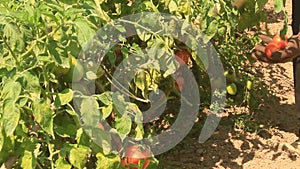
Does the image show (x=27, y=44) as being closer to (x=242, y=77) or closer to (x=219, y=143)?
(x=219, y=143)

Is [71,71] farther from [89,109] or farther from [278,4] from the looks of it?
[278,4]

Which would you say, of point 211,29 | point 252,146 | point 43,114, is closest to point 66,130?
point 43,114

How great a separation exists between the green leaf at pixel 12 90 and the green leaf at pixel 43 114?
0.05 metres

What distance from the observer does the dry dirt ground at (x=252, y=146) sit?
256cm

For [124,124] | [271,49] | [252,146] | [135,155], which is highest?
[124,124]

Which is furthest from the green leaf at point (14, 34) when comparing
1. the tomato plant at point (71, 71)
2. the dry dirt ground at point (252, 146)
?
the dry dirt ground at point (252, 146)

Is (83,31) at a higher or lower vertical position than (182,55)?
higher

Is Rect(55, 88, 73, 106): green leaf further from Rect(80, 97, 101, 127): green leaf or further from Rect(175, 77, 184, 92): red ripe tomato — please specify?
Rect(175, 77, 184, 92): red ripe tomato

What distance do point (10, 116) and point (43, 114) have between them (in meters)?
0.08

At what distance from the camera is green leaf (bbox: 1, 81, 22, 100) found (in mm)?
1270

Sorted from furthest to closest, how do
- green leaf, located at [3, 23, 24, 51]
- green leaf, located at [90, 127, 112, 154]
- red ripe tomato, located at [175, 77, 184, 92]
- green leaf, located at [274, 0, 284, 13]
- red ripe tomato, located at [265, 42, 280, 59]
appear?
1. red ripe tomato, located at [265, 42, 280, 59]
2. red ripe tomato, located at [175, 77, 184, 92]
3. green leaf, located at [274, 0, 284, 13]
4. green leaf, located at [90, 127, 112, 154]
5. green leaf, located at [3, 23, 24, 51]

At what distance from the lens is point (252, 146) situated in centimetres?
269

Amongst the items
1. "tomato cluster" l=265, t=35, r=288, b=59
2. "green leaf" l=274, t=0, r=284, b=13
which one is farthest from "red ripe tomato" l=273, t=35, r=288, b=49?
"green leaf" l=274, t=0, r=284, b=13

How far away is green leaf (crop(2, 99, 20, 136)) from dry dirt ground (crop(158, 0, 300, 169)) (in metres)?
1.26
